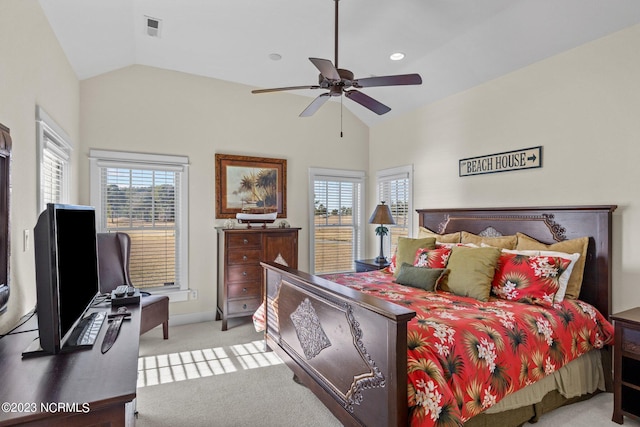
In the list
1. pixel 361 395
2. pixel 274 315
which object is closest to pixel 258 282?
pixel 274 315

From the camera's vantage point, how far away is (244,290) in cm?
425

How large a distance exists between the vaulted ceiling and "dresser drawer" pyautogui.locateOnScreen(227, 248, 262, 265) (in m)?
2.23

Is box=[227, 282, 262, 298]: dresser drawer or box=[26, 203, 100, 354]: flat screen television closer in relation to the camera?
box=[26, 203, 100, 354]: flat screen television

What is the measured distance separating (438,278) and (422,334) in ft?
4.04

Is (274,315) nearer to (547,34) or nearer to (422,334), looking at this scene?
(422,334)

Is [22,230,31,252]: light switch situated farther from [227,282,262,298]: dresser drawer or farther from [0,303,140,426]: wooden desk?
[227,282,262,298]: dresser drawer

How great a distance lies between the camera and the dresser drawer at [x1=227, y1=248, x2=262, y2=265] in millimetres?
4172

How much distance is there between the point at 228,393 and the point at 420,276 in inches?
73.7

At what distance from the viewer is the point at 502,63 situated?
3494mm

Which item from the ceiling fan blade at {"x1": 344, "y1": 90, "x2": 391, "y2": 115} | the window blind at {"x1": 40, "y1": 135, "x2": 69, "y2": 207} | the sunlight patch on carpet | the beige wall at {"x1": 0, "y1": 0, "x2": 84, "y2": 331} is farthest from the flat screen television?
the ceiling fan blade at {"x1": 344, "y1": 90, "x2": 391, "y2": 115}

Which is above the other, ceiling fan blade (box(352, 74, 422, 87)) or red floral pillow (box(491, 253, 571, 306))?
ceiling fan blade (box(352, 74, 422, 87))

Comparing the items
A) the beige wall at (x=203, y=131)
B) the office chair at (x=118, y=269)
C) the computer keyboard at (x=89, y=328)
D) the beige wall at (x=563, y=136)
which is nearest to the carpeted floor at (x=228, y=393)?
the office chair at (x=118, y=269)

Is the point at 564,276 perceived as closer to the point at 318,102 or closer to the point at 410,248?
the point at 410,248

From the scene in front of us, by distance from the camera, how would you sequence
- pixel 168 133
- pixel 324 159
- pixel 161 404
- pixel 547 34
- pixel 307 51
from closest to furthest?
1. pixel 161 404
2. pixel 547 34
3. pixel 307 51
4. pixel 168 133
5. pixel 324 159
